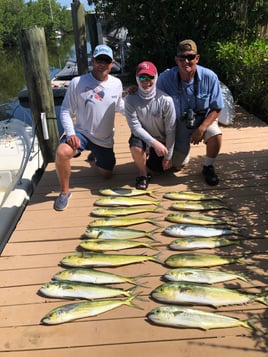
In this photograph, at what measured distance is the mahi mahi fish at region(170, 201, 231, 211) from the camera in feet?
12.2

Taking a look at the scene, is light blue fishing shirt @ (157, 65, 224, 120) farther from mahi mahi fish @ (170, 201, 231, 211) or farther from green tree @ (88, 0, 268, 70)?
green tree @ (88, 0, 268, 70)

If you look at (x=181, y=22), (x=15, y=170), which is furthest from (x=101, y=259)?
(x=181, y=22)

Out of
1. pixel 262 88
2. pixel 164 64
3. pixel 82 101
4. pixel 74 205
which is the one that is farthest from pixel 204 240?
pixel 164 64

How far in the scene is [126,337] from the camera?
91.6 inches

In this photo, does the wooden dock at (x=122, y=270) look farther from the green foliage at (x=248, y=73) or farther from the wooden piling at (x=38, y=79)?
the green foliage at (x=248, y=73)

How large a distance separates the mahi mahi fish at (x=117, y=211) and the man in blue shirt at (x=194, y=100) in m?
0.90

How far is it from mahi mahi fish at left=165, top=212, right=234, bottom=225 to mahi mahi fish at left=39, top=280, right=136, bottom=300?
1013 mm

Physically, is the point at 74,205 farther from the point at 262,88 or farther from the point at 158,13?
the point at 158,13

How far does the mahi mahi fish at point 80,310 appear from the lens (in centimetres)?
243

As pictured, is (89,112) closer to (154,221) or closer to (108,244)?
(154,221)

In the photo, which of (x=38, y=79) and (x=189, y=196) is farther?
(x=38, y=79)

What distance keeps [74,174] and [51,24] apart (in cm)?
7200

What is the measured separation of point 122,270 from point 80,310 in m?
0.53

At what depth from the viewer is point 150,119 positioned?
4008 millimetres
